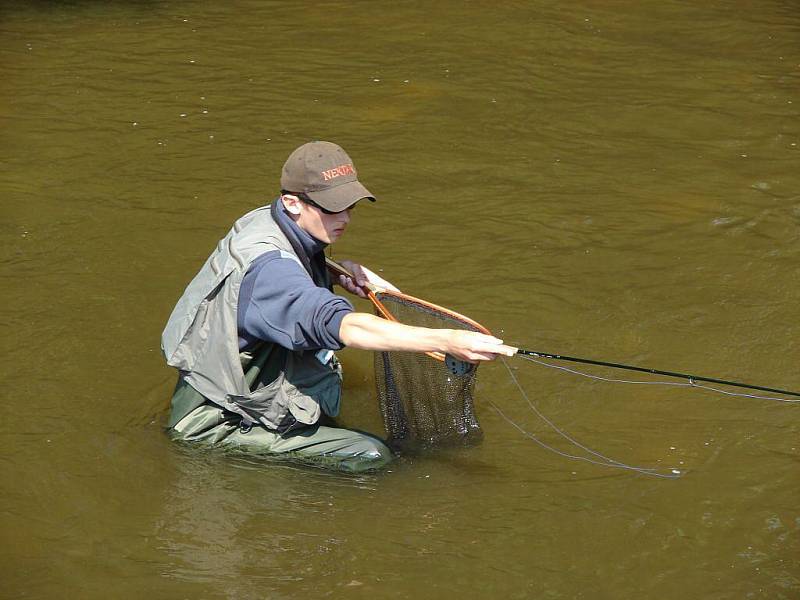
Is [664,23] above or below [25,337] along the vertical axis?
above

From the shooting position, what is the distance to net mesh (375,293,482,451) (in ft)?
16.8

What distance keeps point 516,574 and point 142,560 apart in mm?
1464

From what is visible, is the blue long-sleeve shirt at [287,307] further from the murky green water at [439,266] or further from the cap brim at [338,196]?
the murky green water at [439,266]

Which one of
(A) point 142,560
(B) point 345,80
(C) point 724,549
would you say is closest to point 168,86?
(B) point 345,80

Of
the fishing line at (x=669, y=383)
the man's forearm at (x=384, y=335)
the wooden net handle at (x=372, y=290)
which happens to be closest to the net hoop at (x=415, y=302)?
the wooden net handle at (x=372, y=290)

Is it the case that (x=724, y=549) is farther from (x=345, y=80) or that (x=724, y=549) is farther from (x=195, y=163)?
(x=345, y=80)

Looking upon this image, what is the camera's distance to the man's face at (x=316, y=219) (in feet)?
15.5

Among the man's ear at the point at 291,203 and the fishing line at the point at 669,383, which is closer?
the man's ear at the point at 291,203

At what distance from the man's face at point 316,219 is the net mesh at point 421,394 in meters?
0.50

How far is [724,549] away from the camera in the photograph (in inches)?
185

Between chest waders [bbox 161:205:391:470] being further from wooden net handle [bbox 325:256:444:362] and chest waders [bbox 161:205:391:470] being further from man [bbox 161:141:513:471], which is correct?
wooden net handle [bbox 325:256:444:362]

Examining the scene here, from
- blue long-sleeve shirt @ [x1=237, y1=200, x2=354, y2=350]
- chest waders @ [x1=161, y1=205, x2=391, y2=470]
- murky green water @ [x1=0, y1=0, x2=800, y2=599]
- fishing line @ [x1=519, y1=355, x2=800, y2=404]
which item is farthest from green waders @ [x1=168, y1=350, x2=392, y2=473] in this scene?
fishing line @ [x1=519, y1=355, x2=800, y2=404]

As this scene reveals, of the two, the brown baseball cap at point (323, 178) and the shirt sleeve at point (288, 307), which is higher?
the brown baseball cap at point (323, 178)

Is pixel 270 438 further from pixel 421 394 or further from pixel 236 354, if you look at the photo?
pixel 421 394
